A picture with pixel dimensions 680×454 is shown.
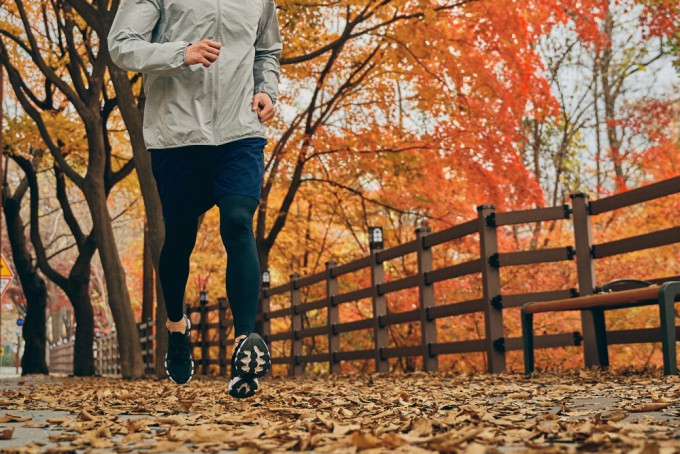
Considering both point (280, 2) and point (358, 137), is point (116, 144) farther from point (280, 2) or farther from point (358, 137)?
point (280, 2)

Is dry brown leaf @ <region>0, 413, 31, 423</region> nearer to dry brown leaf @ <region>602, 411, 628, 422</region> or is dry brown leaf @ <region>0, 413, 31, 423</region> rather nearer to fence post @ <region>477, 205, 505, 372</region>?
dry brown leaf @ <region>602, 411, 628, 422</region>

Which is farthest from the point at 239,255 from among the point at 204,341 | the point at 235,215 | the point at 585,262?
the point at 204,341

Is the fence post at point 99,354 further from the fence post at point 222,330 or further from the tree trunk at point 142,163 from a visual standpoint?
the tree trunk at point 142,163

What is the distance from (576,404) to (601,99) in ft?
43.9

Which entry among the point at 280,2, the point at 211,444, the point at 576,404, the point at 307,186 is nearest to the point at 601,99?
the point at 307,186

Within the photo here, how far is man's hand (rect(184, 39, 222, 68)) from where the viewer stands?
3.69 m

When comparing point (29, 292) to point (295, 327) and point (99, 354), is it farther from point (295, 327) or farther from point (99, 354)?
point (99, 354)

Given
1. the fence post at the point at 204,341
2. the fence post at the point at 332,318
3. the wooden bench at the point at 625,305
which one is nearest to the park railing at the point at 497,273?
the wooden bench at the point at 625,305

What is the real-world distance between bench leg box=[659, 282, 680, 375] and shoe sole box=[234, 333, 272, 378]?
2.37 m

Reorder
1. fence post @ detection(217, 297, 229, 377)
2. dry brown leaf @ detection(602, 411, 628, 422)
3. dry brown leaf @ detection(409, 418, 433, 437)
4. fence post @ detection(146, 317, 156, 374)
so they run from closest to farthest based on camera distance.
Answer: dry brown leaf @ detection(409, 418, 433, 437) → dry brown leaf @ detection(602, 411, 628, 422) → fence post @ detection(217, 297, 229, 377) → fence post @ detection(146, 317, 156, 374)

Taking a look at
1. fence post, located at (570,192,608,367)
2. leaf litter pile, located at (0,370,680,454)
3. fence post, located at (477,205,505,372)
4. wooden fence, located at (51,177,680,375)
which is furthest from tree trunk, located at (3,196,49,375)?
leaf litter pile, located at (0,370,680,454)

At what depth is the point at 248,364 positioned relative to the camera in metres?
3.37

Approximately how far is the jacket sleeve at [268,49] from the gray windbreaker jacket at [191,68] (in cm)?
10

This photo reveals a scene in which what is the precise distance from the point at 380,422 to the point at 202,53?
67.2 inches
